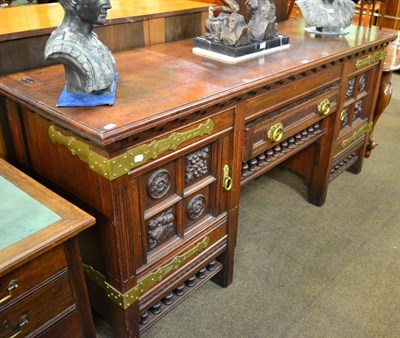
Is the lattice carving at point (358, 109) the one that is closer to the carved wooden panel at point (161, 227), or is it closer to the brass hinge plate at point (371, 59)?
the brass hinge plate at point (371, 59)

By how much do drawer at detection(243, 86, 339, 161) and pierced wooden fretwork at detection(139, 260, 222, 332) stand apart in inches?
18.7

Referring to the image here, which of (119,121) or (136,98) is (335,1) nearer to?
(136,98)

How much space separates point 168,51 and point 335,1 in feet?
3.14

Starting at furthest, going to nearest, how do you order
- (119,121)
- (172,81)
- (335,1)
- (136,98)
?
(335,1), (172,81), (136,98), (119,121)

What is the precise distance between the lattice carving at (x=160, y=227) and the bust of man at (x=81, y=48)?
433 millimetres

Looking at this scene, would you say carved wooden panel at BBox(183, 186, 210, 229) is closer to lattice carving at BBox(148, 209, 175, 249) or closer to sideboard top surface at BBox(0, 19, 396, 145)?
lattice carving at BBox(148, 209, 175, 249)

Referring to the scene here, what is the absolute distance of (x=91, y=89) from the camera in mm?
1181

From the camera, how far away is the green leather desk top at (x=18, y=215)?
97 cm

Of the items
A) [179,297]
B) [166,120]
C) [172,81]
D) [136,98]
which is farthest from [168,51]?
[179,297]

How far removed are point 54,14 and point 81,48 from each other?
2.12 ft

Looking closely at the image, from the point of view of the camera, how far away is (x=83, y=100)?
1176mm

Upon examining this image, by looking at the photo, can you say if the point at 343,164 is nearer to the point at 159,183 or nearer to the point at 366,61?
the point at 366,61

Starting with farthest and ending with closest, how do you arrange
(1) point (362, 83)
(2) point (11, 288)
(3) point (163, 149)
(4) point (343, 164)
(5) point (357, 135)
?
(4) point (343, 164), (5) point (357, 135), (1) point (362, 83), (3) point (163, 149), (2) point (11, 288)

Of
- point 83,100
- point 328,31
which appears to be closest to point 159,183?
point 83,100
